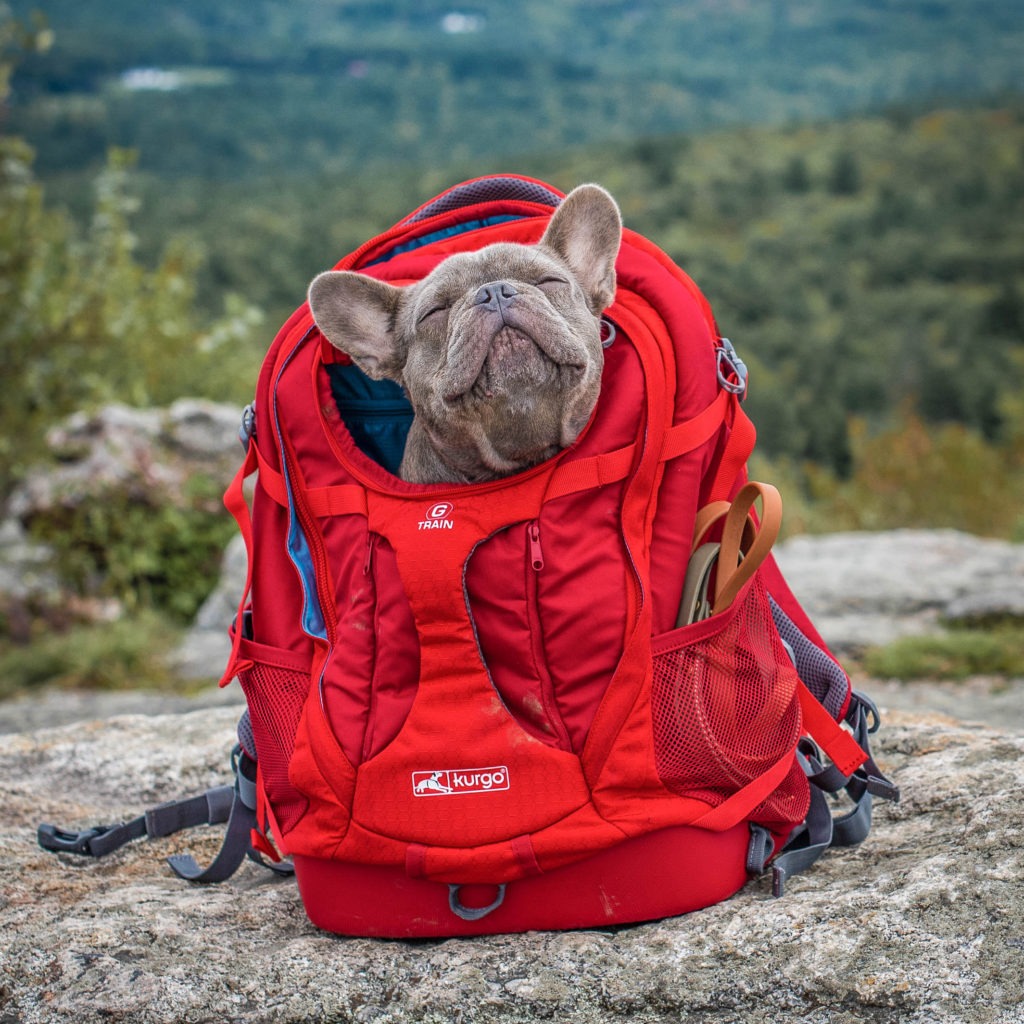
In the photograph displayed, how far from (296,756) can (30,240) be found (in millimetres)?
7966

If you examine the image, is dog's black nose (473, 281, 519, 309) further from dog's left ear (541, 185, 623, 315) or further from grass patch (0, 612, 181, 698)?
grass patch (0, 612, 181, 698)

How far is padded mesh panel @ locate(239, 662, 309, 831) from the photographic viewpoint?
9.86 feet

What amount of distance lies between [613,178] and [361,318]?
51.8 metres

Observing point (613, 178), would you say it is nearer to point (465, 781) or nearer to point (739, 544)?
point (739, 544)

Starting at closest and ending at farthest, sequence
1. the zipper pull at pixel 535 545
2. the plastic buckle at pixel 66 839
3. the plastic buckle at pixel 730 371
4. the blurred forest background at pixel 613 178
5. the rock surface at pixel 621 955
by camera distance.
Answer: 1. the rock surface at pixel 621 955
2. the zipper pull at pixel 535 545
3. the plastic buckle at pixel 730 371
4. the plastic buckle at pixel 66 839
5. the blurred forest background at pixel 613 178

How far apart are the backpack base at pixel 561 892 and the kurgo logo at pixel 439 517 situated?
0.85 meters

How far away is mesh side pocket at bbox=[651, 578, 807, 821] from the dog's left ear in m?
0.91

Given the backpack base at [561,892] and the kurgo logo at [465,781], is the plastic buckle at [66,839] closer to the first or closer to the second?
the backpack base at [561,892]

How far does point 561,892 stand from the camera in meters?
2.75

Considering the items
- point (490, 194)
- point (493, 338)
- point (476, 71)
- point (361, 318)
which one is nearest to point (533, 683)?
point (493, 338)

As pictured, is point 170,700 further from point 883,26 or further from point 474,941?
point 883,26

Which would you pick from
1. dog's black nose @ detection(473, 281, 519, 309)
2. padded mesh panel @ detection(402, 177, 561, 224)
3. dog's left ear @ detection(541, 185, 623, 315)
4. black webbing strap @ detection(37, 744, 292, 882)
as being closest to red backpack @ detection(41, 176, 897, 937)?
dog's left ear @ detection(541, 185, 623, 315)

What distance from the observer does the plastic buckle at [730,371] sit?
3051 mm

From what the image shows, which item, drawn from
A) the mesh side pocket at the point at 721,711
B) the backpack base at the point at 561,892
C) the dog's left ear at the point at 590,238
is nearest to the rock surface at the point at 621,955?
the backpack base at the point at 561,892
